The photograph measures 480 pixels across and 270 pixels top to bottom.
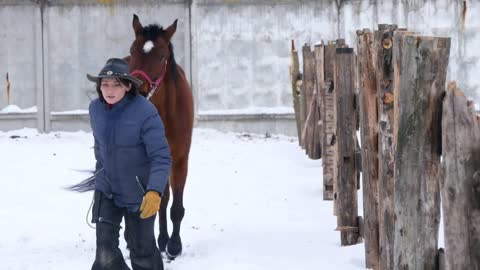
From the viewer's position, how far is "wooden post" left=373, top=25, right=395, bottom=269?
198 inches

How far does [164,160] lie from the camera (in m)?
5.06

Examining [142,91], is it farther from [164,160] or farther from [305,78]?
[305,78]

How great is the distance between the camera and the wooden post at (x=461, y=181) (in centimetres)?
359

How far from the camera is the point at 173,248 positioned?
273 inches

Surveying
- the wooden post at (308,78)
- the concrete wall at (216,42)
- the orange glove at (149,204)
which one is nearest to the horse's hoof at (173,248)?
the orange glove at (149,204)

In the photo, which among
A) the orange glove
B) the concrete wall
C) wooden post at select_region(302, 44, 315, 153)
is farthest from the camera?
the concrete wall

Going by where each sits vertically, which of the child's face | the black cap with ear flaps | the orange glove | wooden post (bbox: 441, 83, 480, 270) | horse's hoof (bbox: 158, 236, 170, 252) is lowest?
horse's hoof (bbox: 158, 236, 170, 252)

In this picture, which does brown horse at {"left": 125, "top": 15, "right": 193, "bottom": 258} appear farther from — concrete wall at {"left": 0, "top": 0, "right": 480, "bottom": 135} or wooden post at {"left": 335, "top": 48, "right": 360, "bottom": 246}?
concrete wall at {"left": 0, "top": 0, "right": 480, "bottom": 135}

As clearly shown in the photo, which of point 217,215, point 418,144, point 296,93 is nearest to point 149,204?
point 418,144

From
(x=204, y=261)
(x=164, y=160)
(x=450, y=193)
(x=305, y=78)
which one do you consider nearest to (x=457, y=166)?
(x=450, y=193)

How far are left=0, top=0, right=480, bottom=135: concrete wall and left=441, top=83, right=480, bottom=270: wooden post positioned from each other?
16183mm

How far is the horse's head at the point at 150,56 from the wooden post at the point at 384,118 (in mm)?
2183

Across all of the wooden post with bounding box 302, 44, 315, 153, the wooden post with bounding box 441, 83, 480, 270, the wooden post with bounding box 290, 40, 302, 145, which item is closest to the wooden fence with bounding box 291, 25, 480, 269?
the wooden post with bounding box 441, 83, 480, 270

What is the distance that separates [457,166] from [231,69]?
16609 millimetres
